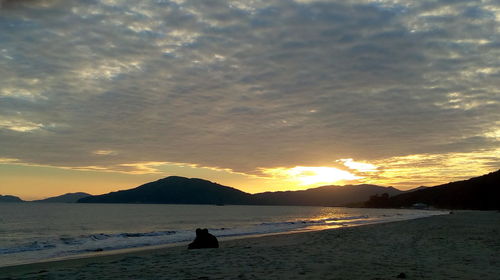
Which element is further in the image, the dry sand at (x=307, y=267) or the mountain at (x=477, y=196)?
the mountain at (x=477, y=196)

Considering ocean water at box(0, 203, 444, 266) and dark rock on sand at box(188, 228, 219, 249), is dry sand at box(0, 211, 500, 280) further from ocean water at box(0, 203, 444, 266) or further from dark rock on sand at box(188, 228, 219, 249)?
ocean water at box(0, 203, 444, 266)

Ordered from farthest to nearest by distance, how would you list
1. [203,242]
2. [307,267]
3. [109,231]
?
[109,231]
[203,242]
[307,267]

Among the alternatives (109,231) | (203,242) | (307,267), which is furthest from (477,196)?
(307,267)

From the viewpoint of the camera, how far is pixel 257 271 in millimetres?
13086

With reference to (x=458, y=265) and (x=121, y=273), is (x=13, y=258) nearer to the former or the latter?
(x=121, y=273)

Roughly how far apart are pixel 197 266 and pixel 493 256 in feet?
39.4

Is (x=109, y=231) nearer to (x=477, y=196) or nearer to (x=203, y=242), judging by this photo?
(x=203, y=242)

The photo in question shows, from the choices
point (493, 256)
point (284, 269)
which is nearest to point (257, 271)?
point (284, 269)

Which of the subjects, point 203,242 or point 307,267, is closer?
point 307,267

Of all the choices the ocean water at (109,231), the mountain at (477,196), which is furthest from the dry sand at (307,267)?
the mountain at (477,196)

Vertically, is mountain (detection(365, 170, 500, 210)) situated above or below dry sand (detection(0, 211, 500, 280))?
above

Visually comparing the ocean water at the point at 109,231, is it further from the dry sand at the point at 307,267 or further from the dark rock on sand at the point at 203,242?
the dry sand at the point at 307,267

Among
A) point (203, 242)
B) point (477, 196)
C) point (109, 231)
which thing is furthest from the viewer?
point (477, 196)

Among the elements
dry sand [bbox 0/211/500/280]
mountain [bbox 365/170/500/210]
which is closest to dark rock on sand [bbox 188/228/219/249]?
dry sand [bbox 0/211/500/280]
